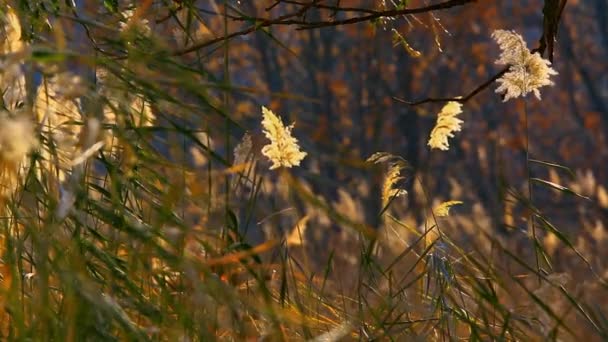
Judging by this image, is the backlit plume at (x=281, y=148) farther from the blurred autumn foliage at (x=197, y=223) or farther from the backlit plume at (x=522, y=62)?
the backlit plume at (x=522, y=62)

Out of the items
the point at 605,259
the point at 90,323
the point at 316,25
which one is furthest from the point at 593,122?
the point at 90,323

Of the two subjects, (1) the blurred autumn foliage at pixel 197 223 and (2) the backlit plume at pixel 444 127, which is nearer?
(1) the blurred autumn foliage at pixel 197 223

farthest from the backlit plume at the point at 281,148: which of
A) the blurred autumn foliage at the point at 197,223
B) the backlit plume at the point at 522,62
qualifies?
the backlit plume at the point at 522,62

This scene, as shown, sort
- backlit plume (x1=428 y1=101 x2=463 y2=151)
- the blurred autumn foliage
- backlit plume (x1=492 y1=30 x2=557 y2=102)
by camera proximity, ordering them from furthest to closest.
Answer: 1. backlit plume (x1=428 y1=101 x2=463 y2=151)
2. backlit plume (x1=492 y1=30 x2=557 y2=102)
3. the blurred autumn foliage

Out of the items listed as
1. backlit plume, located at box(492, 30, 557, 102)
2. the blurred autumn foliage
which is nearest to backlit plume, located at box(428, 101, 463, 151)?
the blurred autumn foliage

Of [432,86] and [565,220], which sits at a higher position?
[432,86]

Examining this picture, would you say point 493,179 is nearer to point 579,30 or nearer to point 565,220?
point 565,220

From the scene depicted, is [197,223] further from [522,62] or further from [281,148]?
[522,62]

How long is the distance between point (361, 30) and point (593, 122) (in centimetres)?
275

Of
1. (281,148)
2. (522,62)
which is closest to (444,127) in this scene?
(522,62)

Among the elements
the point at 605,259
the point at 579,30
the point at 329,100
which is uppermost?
the point at 579,30

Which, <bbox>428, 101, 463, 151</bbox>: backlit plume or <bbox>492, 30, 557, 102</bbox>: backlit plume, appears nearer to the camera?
<bbox>492, 30, 557, 102</bbox>: backlit plume

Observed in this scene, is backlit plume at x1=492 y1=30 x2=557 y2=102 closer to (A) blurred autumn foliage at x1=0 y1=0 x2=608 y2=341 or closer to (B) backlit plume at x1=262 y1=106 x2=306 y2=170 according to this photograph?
(A) blurred autumn foliage at x1=0 y1=0 x2=608 y2=341

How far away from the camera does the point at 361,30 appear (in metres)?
11.6
